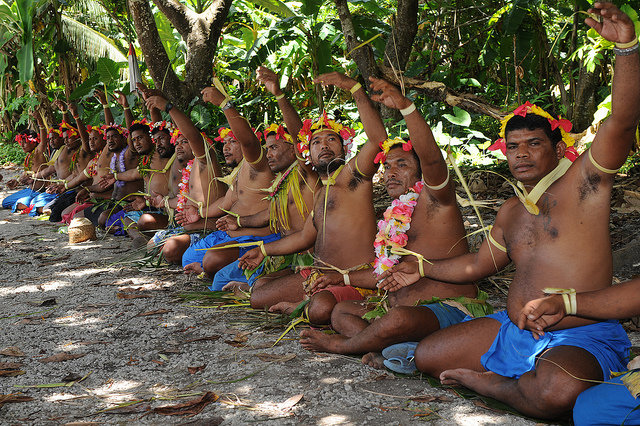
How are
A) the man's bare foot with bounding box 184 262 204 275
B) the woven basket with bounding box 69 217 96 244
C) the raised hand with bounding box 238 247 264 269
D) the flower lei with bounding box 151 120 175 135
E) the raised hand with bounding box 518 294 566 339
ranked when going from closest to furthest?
the raised hand with bounding box 518 294 566 339 < the raised hand with bounding box 238 247 264 269 < the man's bare foot with bounding box 184 262 204 275 < the flower lei with bounding box 151 120 175 135 < the woven basket with bounding box 69 217 96 244

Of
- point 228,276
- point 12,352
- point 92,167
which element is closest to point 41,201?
point 92,167

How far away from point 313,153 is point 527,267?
175cm

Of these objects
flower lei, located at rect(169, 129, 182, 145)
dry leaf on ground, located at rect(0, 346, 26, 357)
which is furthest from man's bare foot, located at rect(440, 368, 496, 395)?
flower lei, located at rect(169, 129, 182, 145)

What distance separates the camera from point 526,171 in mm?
2680

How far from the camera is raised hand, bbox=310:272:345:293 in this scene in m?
3.67

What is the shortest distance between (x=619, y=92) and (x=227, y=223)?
3152 mm

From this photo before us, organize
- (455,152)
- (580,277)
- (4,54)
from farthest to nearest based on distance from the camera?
(4,54) → (455,152) → (580,277)

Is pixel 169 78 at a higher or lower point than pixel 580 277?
higher

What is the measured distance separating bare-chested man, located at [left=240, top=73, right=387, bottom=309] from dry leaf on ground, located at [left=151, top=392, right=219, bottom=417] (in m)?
1.23

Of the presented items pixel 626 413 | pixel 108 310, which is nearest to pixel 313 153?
pixel 108 310

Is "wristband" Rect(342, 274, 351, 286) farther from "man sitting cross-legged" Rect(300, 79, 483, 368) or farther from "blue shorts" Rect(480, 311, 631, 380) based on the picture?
"blue shorts" Rect(480, 311, 631, 380)

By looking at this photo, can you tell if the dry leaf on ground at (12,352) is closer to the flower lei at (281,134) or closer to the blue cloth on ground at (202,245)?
the blue cloth on ground at (202,245)

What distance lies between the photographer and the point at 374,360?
3045mm

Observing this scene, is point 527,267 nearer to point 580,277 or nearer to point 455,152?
point 580,277
